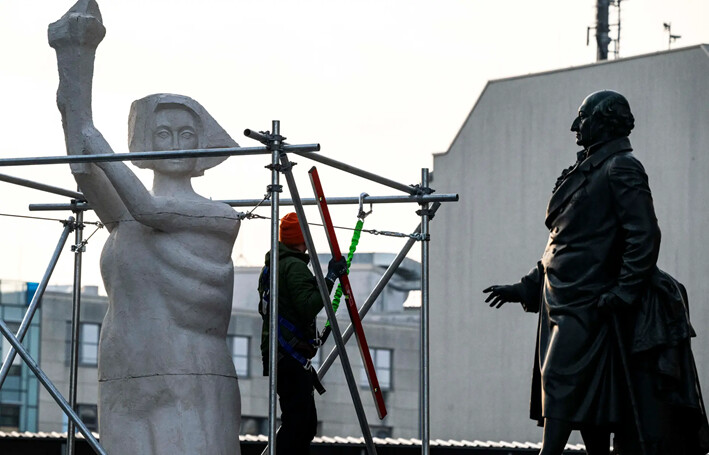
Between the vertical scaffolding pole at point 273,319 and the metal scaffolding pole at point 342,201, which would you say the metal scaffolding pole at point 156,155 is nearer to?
the vertical scaffolding pole at point 273,319

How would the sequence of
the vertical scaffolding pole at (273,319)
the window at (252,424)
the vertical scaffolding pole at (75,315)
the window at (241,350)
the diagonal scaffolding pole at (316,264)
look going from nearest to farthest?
1. the vertical scaffolding pole at (273,319)
2. the diagonal scaffolding pole at (316,264)
3. the vertical scaffolding pole at (75,315)
4. the window at (252,424)
5. the window at (241,350)

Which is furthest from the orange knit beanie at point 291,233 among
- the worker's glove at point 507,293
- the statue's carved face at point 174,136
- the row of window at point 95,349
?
the row of window at point 95,349

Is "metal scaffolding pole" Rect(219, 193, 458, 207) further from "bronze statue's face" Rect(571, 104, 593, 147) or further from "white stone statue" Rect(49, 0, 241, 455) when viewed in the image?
"bronze statue's face" Rect(571, 104, 593, 147)

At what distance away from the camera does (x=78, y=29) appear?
11023 millimetres

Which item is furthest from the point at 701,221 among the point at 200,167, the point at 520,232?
the point at 200,167

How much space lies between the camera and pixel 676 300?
948 centimetres

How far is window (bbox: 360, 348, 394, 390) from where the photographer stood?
74875 mm

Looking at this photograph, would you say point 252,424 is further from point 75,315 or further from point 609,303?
point 609,303

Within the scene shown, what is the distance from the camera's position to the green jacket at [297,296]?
11.3m

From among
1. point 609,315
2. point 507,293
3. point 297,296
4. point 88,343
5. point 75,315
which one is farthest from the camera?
point 88,343

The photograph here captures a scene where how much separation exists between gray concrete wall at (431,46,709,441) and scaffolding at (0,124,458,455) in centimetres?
2898

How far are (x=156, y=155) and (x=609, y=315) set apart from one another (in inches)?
115

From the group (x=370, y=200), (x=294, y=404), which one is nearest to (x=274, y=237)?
(x=294, y=404)

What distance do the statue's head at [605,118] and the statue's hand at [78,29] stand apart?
3.25m
